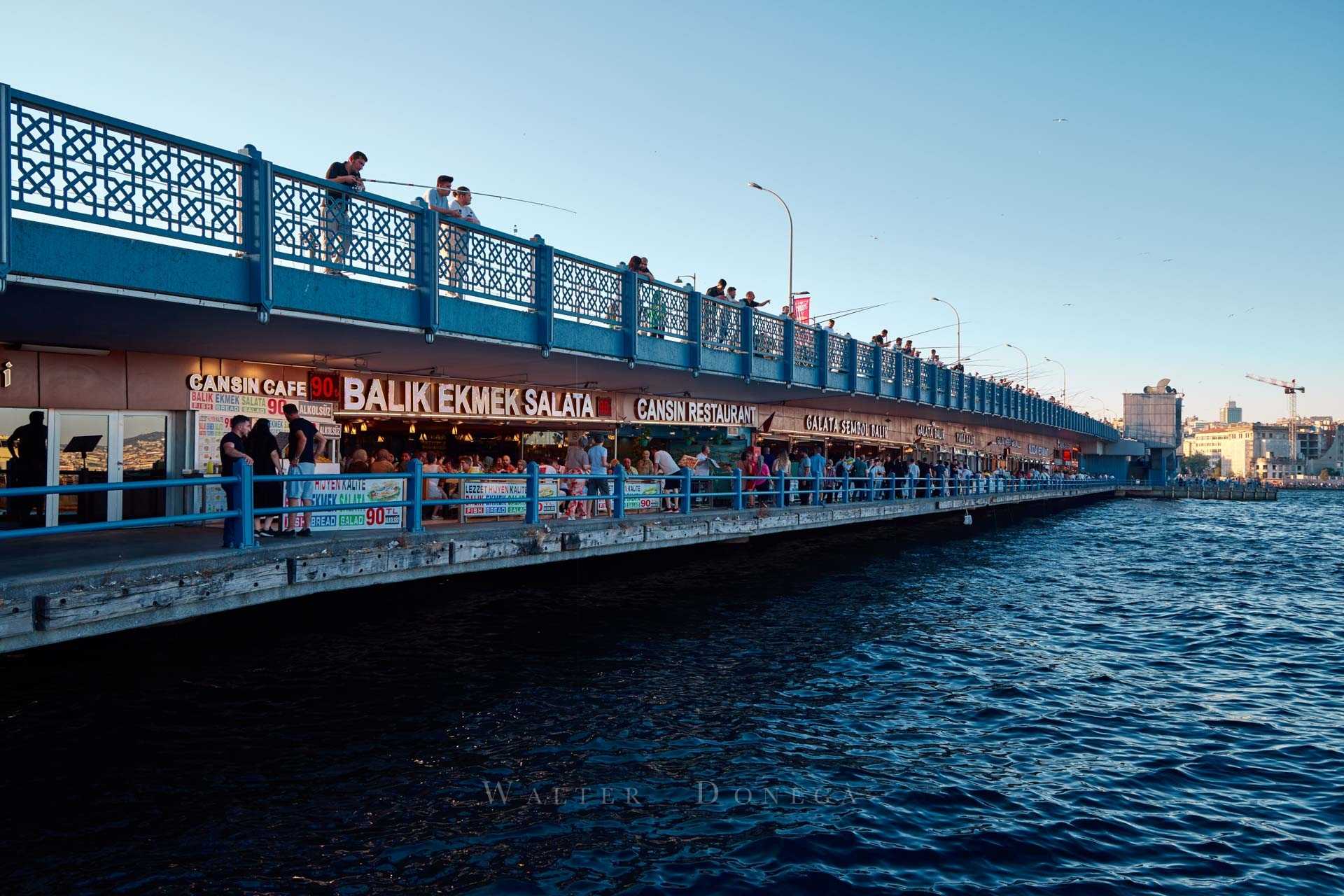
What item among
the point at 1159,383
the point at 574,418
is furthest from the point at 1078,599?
the point at 1159,383

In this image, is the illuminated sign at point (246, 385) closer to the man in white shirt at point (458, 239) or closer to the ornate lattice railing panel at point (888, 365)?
the man in white shirt at point (458, 239)

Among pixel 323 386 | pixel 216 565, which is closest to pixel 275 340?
pixel 323 386

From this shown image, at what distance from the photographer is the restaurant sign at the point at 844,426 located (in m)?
29.5

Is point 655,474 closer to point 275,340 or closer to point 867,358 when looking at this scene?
point 275,340

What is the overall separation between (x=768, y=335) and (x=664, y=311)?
4.73 m

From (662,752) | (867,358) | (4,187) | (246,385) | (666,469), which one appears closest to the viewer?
(4,187)

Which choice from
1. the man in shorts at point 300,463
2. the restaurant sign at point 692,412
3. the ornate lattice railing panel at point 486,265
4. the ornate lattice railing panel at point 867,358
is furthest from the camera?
the ornate lattice railing panel at point 867,358

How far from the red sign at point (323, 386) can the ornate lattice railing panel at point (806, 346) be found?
39.0 ft

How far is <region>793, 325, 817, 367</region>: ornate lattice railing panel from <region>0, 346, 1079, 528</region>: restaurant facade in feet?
10.6

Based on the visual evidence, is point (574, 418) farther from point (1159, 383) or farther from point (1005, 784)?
point (1159, 383)

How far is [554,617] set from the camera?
13805mm

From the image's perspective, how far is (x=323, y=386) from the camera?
14.6 metres

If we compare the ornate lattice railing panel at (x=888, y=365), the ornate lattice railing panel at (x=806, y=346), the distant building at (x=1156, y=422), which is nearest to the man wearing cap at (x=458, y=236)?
the ornate lattice railing panel at (x=806, y=346)

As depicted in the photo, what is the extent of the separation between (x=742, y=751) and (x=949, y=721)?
2.60 meters
